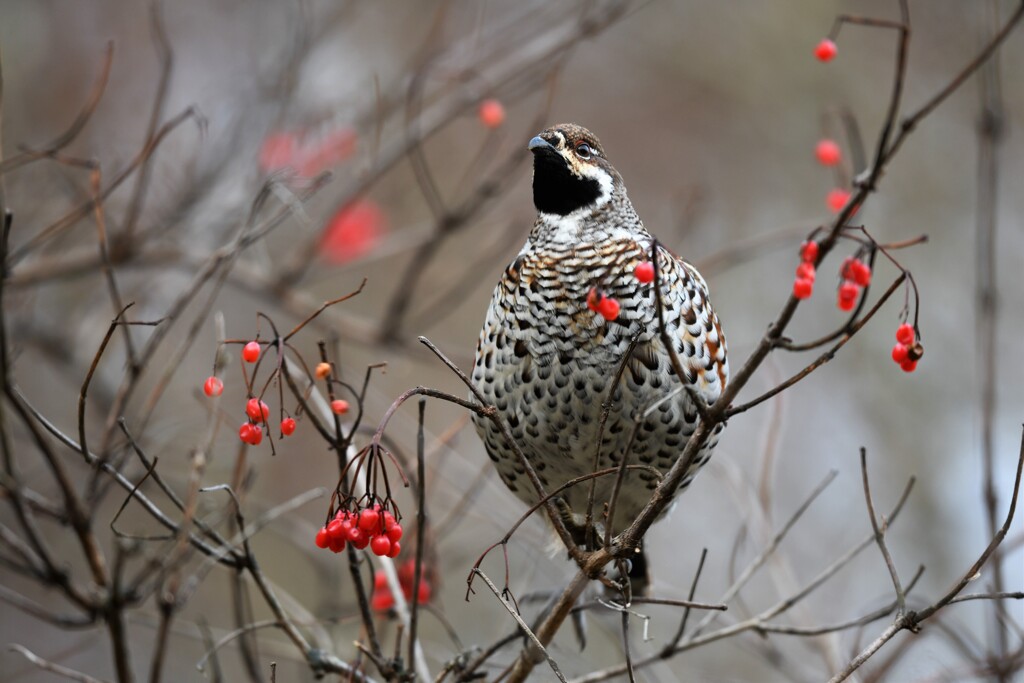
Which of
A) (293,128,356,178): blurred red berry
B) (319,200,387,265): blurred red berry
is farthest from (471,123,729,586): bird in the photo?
(319,200,387,265): blurred red berry

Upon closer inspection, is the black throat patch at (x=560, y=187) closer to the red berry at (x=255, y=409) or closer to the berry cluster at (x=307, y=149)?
the red berry at (x=255, y=409)

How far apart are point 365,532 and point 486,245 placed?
9.86ft

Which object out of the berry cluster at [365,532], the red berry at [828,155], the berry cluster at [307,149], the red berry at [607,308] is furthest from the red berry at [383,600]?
the berry cluster at [307,149]

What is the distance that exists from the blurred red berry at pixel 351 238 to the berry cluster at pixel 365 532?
3.01 metres

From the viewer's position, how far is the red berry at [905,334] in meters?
2.29

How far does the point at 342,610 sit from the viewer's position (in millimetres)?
3828

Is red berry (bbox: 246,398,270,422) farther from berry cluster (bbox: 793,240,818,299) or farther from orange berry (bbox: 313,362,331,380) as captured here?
berry cluster (bbox: 793,240,818,299)

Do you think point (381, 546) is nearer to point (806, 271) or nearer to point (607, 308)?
point (607, 308)

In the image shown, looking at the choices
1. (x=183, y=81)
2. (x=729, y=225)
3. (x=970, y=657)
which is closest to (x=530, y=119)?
(x=729, y=225)

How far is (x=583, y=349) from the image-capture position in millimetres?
3027

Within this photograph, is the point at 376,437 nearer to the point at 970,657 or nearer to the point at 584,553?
the point at 584,553

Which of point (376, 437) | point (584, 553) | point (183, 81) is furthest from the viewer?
point (183, 81)

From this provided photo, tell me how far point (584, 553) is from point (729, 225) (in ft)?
21.8

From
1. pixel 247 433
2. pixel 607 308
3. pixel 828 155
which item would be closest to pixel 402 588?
pixel 247 433
